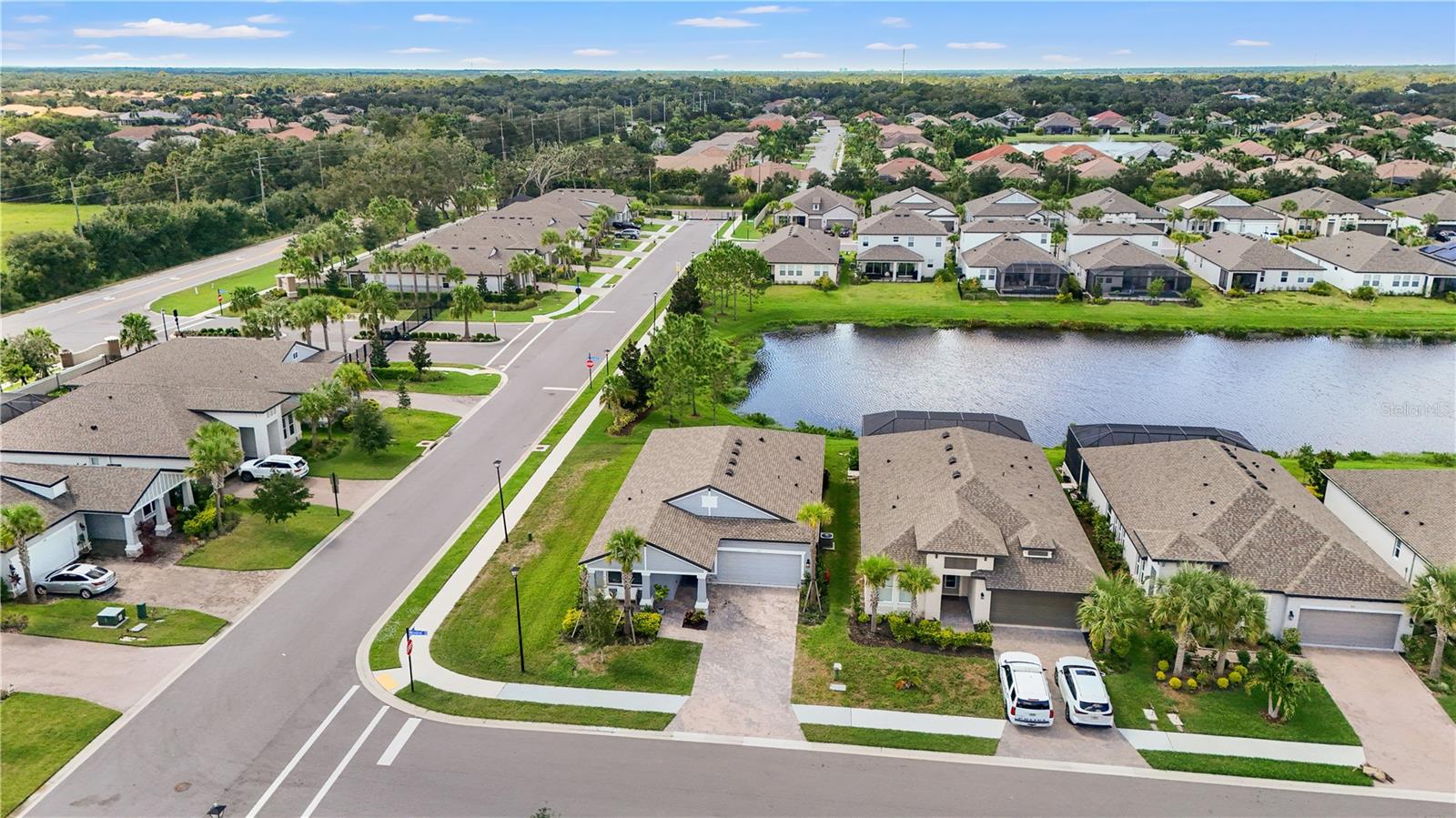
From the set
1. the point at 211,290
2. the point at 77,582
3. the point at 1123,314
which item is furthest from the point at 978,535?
the point at 211,290

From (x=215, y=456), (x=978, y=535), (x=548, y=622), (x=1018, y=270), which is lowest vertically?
(x=548, y=622)

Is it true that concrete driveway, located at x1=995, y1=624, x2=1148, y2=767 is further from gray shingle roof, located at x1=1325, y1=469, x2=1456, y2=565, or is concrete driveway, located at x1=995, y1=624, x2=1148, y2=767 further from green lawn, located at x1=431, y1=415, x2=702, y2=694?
gray shingle roof, located at x1=1325, y1=469, x2=1456, y2=565

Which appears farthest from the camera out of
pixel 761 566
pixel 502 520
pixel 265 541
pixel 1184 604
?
pixel 502 520

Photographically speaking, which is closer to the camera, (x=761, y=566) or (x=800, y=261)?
(x=761, y=566)

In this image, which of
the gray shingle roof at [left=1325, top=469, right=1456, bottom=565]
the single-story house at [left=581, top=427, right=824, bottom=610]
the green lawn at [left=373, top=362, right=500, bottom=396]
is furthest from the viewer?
the green lawn at [left=373, top=362, right=500, bottom=396]

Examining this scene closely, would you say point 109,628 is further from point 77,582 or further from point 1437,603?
point 1437,603

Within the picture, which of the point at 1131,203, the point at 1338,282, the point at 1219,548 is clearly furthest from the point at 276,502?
the point at 1131,203

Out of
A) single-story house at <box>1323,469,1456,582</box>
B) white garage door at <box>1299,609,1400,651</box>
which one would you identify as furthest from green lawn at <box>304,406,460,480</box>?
single-story house at <box>1323,469,1456,582</box>
